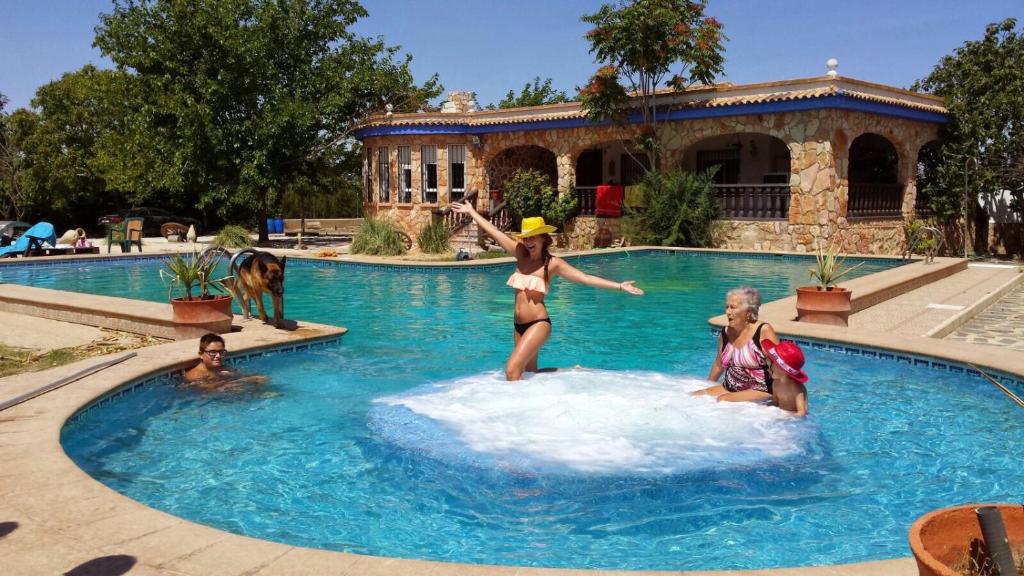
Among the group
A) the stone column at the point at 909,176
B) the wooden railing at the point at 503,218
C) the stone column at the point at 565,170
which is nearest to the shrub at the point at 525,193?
the wooden railing at the point at 503,218

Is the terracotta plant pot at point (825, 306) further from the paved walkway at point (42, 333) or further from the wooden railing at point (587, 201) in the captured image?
the wooden railing at point (587, 201)

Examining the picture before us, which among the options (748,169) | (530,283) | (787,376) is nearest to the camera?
(787,376)

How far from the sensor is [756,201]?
23.2 metres

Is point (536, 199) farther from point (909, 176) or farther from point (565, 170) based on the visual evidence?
point (909, 176)

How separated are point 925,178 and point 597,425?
23.4 meters

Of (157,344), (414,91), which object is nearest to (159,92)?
A: (414,91)

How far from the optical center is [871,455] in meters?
5.94

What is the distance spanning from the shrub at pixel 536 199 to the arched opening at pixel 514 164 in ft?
5.46

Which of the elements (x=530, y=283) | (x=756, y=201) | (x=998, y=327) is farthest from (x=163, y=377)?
(x=756, y=201)

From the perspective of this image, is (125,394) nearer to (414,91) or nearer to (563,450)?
(563,450)

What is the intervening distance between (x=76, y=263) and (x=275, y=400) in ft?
49.9

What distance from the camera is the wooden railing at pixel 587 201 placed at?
86.3ft

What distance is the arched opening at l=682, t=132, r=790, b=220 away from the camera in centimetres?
2284

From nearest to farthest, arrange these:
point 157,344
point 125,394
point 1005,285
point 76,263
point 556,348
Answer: point 125,394 < point 157,344 < point 556,348 < point 1005,285 < point 76,263
